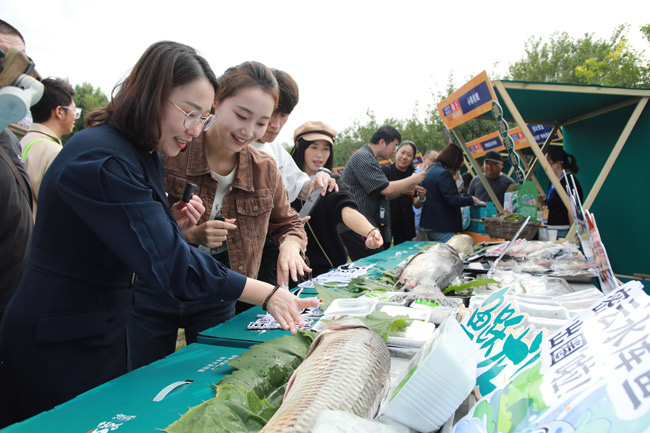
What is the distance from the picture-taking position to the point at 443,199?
5.67 m

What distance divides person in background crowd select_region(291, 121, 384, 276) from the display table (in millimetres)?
1902

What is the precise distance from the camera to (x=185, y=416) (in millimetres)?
1018

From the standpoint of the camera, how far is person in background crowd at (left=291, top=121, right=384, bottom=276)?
3.35m

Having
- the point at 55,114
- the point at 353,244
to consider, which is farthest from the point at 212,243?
the point at 353,244

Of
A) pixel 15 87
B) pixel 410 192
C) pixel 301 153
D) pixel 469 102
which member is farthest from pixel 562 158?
pixel 15 87

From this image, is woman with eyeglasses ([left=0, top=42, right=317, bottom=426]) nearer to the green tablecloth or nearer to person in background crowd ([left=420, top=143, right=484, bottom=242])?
the green tablecloth

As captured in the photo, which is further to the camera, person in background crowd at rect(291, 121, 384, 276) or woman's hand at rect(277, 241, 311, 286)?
person in background crowd at rect(291, 121, 384, 276)

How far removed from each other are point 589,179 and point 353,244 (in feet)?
14.9

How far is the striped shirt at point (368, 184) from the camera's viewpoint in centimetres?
503

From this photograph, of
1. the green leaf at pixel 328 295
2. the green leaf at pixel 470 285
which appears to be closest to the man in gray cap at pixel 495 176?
the green leaf at pixel 470 285

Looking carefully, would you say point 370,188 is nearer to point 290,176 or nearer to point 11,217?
point 290,176

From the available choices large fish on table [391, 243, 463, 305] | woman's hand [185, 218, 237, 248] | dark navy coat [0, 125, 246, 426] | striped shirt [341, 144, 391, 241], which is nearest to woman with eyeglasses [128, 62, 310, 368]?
woman's hand [185, 218, 237, 248]

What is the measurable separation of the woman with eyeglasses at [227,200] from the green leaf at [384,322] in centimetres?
53

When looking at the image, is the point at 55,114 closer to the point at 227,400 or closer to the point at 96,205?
the point at 96,205
